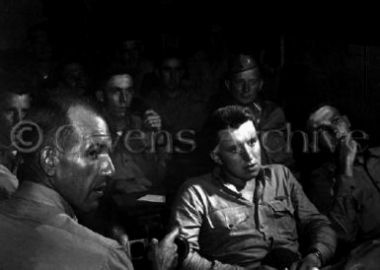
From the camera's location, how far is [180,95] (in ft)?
14.4

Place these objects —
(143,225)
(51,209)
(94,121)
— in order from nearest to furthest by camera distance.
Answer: (51,209) < (94,121) < (143,225)

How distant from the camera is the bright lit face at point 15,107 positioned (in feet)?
12.3

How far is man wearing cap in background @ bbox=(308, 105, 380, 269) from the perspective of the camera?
4.09 meters

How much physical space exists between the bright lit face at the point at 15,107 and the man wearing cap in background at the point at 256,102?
1.27 metres

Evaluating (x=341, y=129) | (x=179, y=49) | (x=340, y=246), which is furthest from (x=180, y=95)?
(x=340, y=246)

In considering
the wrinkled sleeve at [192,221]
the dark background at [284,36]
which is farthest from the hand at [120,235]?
the dark background at [284,36]

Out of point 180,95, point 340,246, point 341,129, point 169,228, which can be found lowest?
point 340,246

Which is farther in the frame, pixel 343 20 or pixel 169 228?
pixel 343 20

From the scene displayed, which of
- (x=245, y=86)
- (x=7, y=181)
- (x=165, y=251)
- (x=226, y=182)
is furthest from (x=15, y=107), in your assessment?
(x=245, y=86)

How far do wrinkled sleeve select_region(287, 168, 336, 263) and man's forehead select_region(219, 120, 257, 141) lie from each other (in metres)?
0.37

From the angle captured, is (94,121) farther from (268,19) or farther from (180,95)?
(268,19)

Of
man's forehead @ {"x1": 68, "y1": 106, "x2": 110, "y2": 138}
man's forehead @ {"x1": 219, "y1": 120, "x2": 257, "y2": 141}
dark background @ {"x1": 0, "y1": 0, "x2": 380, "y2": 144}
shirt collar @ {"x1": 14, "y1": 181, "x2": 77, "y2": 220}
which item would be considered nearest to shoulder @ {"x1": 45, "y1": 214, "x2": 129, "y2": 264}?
shirt collar @ {"x1": 14, "y1": 181, "x2": 77, "y2": 220}

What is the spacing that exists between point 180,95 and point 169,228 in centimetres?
109

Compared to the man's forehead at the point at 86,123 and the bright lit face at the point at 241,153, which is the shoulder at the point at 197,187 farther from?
the man's forehead at the point at 86,123
